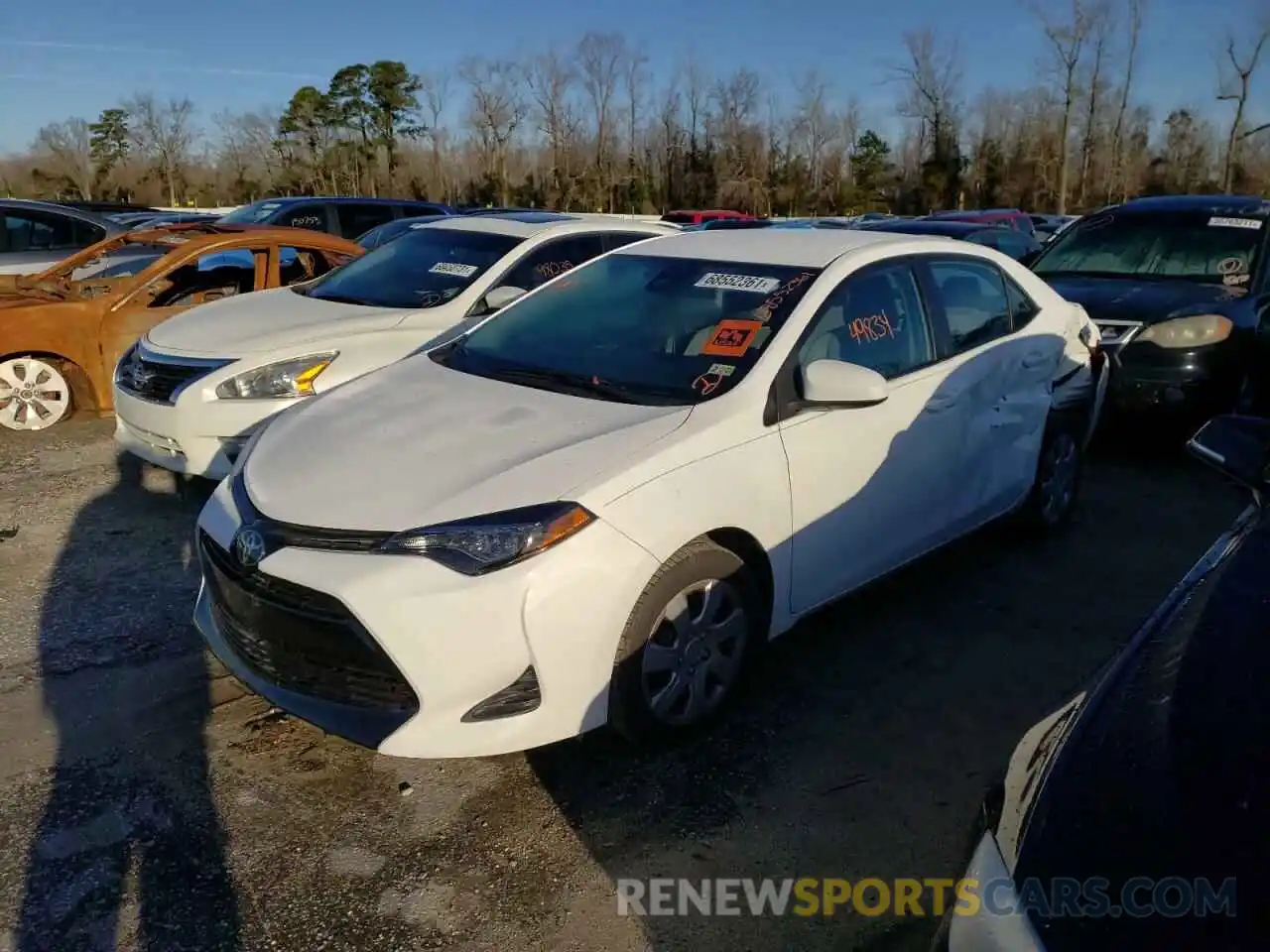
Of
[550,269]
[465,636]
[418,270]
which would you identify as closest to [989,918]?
[465,636]

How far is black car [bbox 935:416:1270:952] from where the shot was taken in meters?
1.48

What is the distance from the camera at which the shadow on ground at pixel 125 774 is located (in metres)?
2.59

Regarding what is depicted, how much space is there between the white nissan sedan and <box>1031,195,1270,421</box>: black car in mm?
2242

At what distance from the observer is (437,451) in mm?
3205

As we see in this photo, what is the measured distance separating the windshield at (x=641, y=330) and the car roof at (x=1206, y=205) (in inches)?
208

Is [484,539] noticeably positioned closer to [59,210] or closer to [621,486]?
[621,486]

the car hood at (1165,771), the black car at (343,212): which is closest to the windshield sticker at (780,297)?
the car hood at (1165,771)

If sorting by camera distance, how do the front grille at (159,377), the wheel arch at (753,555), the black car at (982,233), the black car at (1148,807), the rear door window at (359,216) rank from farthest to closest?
the rear door window at (359,216) < the black car at (982,233) < the front grille at (159,377) < the wheel arch at (753,555) < the black car at (1148,807)

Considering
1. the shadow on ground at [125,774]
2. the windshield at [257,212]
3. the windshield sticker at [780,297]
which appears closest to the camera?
the shadow on ground at [125,774]

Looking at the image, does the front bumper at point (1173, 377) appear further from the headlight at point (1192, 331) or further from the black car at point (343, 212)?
the black car at point (343, 212)

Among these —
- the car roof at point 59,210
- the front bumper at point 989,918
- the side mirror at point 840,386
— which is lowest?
→ the front bumper at point 989,918

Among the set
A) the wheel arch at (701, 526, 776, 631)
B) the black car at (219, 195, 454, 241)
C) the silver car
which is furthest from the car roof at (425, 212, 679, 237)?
the black car at (219, 195, 454, 241)

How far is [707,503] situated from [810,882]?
1.11 m

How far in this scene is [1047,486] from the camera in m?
5.11
